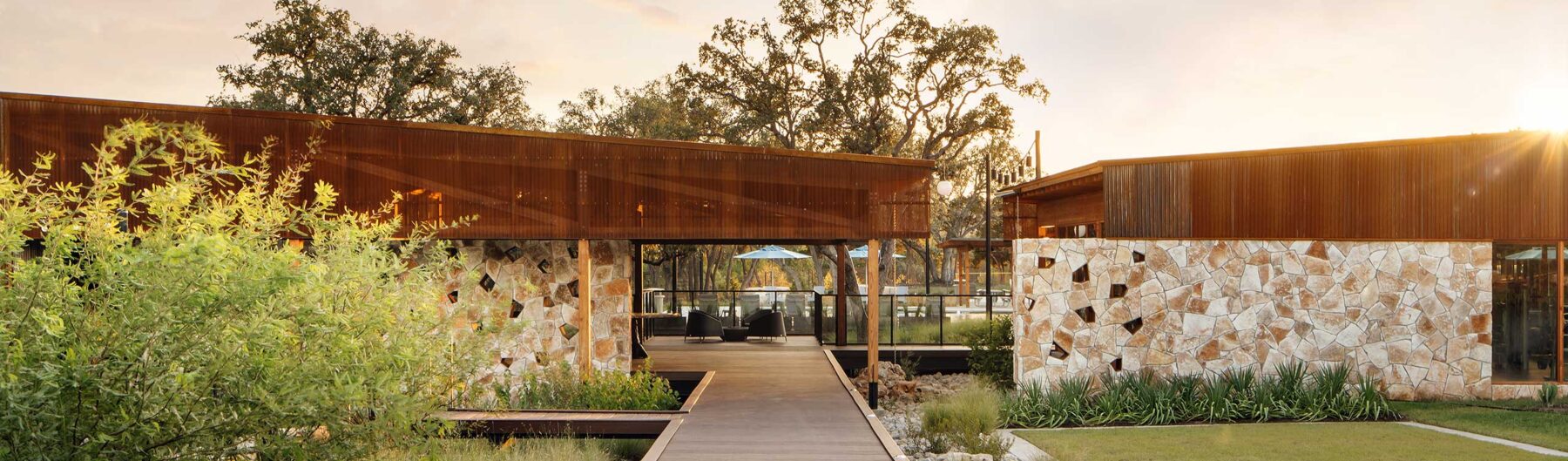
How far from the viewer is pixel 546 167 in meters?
12.0

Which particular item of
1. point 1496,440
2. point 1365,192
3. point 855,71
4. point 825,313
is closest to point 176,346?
point 1496,440

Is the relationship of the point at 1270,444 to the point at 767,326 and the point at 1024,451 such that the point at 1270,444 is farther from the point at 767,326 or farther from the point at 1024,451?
the point at 767,326

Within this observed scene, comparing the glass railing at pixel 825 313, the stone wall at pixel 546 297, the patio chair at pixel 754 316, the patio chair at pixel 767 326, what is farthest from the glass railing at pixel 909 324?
the stone wall at pixel 546 297

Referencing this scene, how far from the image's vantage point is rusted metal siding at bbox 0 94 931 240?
11766 mm

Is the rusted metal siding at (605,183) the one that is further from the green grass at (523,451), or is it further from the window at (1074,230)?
the window at (1074,230)

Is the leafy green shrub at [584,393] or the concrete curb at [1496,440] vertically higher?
the leafy green shrub at [584,393]

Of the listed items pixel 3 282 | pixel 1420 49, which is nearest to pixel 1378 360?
pixel 1420 49

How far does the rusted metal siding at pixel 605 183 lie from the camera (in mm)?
11766

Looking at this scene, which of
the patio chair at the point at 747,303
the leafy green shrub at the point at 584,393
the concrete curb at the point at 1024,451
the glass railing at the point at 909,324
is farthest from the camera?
the patio chair at the point at 747,303

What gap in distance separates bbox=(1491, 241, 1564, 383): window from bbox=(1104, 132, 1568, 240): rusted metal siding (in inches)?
12.6

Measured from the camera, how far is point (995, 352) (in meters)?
13.9

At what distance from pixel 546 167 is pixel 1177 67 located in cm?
1329

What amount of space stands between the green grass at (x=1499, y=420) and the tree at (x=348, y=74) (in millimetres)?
20528

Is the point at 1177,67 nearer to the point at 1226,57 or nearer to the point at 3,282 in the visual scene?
the point at 1226,57
